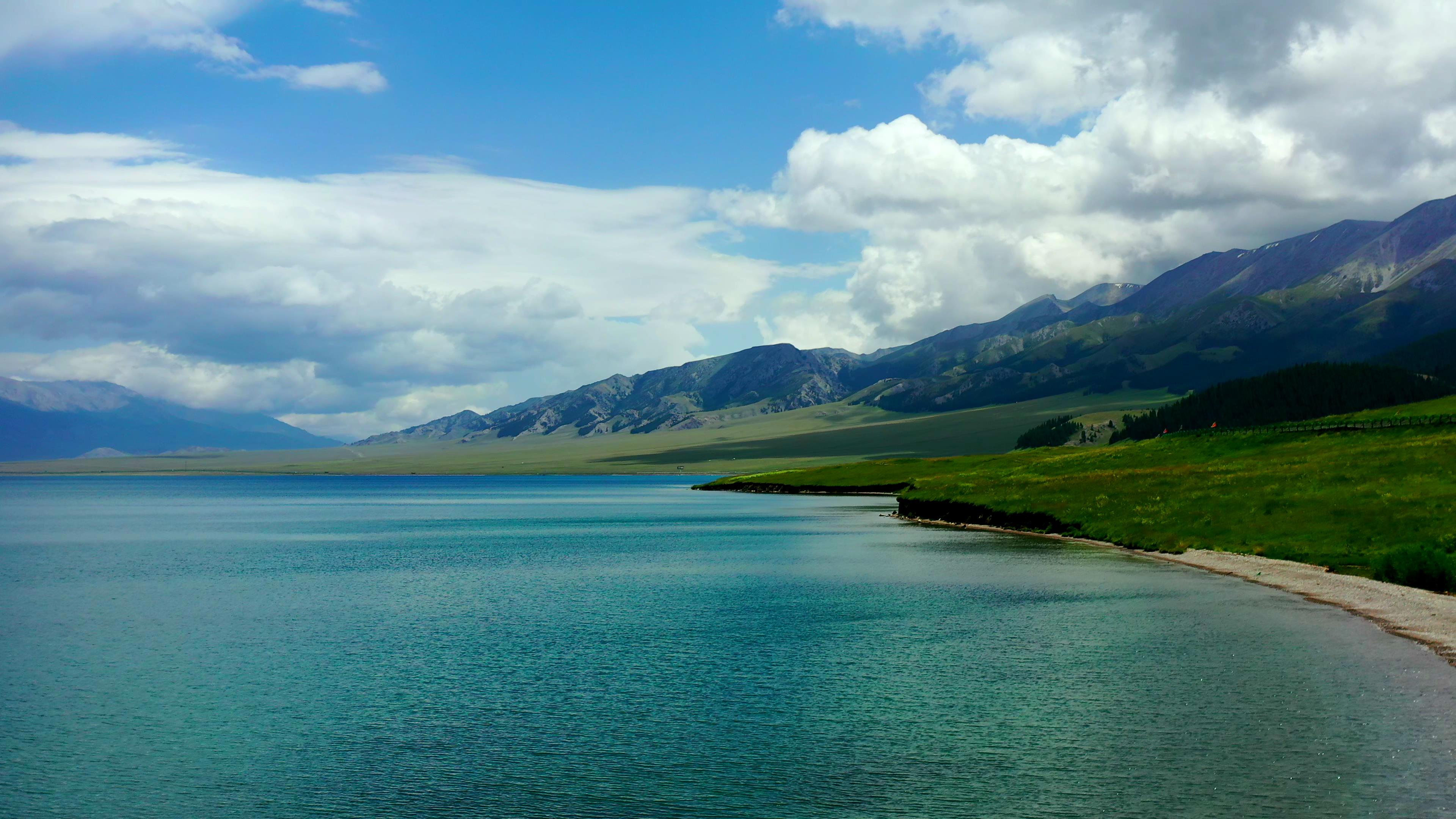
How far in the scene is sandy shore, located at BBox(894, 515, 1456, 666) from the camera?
42903mm

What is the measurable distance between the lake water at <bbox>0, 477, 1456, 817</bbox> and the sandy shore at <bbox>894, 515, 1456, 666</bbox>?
1665 mm

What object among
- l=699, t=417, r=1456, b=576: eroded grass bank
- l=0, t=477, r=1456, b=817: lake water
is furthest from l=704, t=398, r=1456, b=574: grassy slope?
l=0, t=477, r=1456, b=817: lake water

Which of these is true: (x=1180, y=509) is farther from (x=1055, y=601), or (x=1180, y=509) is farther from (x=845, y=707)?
(x=845, y=707)

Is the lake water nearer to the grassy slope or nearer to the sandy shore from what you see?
the sandy shore

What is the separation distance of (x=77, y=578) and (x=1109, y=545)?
82109 mm

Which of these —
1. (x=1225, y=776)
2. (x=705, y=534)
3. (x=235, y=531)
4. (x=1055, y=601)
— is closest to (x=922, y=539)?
(x=705, y=534)

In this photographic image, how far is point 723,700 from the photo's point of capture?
35594 mm

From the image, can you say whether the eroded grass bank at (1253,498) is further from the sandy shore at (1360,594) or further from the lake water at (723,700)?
the lake water at (723,700)

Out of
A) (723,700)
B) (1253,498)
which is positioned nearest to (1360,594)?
(1253,498)

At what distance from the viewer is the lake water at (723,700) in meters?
25.4

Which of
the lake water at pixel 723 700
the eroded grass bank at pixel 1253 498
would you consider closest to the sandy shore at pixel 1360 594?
the lake water at pixel 723 700

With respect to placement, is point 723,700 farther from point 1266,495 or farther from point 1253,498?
point 1266,495

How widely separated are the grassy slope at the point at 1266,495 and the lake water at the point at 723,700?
10.3 m

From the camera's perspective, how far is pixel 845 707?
3419 cm
